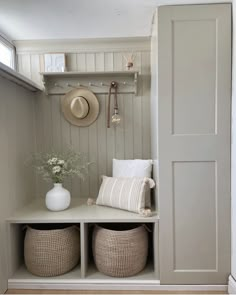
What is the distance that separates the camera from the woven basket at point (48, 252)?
202 centimetres

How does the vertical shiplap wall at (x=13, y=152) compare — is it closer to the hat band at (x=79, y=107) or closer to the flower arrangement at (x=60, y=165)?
the flower arrangement at (x=60, y=165)

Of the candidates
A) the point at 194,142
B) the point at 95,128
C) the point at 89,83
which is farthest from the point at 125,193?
the point at 89,83

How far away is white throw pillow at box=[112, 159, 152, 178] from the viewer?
7.69 ft

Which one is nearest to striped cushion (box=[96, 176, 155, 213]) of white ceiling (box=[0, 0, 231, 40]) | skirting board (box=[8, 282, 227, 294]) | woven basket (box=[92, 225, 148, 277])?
woven basket (box=[92, 225, 148, 277])

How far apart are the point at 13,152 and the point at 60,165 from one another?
0.39 m

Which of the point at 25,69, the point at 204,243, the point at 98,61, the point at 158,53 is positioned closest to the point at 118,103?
the point at 98,61

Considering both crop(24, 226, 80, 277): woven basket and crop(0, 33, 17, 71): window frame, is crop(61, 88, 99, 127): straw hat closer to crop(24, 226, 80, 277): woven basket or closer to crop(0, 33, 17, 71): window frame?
crop(0, 33, 17, 71): window frame

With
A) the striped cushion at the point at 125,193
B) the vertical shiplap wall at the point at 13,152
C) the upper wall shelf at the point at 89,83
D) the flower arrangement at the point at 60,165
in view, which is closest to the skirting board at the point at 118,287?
the vertical shiplap wall at the point at 13,152

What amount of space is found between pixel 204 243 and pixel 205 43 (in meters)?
1.45

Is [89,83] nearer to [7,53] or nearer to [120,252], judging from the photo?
[7,53]

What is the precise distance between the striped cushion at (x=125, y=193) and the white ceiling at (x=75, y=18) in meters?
1.31

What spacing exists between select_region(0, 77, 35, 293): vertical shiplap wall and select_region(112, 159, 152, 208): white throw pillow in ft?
2.74

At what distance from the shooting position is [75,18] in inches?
82.3

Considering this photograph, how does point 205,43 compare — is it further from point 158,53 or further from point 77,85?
point 77,85
